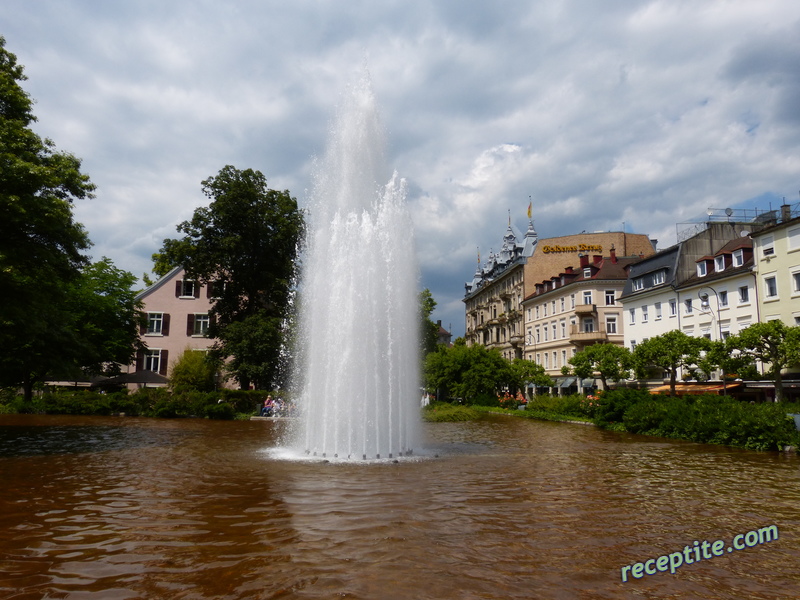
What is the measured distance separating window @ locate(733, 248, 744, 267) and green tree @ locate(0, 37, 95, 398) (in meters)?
40.1

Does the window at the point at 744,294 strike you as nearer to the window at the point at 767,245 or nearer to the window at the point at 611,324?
the window at the point at 767,245

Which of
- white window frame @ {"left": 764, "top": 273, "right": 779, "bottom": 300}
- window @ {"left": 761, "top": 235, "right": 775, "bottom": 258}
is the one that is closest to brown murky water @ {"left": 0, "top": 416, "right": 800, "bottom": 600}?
white window frame @ {"left": 764, "top": 273, "right": 779, "bottom": 300}

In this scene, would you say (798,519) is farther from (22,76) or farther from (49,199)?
(22,76)

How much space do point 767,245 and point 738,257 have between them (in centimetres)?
409

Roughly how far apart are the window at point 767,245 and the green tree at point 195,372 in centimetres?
3982

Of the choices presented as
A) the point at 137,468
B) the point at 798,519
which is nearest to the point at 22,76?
the point at 137,468

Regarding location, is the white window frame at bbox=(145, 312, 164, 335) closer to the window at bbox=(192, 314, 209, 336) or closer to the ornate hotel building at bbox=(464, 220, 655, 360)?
the window at bbox=(192, 314, 209, 336)

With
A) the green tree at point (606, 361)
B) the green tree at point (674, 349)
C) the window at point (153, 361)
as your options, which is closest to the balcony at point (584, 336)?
the green tree at point (606, 361)

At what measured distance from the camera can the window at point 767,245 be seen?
119 feet

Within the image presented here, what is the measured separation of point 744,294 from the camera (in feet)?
129

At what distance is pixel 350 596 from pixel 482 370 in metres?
50.3

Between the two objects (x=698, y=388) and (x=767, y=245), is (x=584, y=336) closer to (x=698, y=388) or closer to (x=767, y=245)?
(x=698, y=388)

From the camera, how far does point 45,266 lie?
19062 mm

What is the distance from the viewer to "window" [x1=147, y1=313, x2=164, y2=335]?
2121 inches
